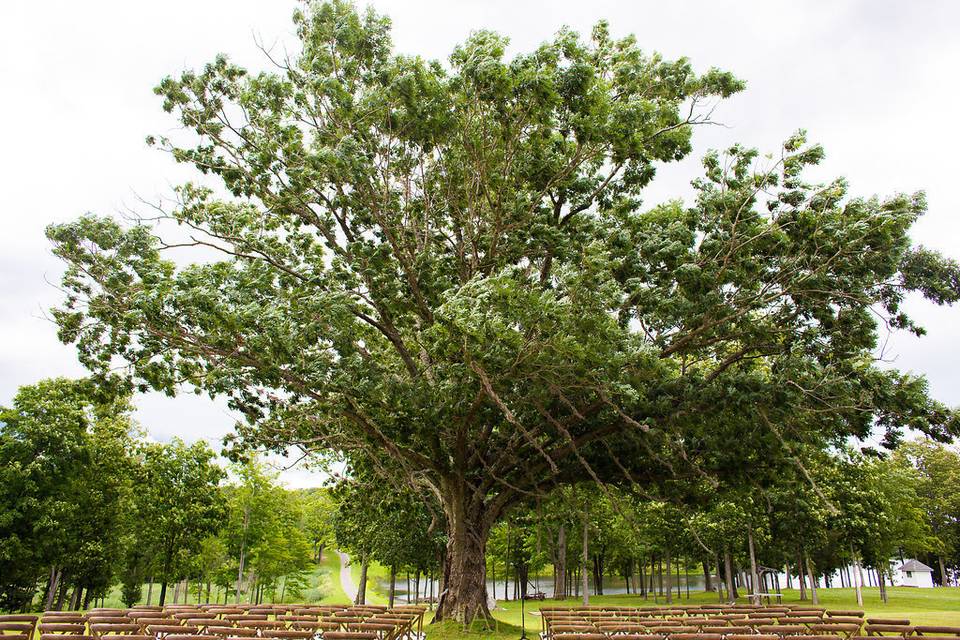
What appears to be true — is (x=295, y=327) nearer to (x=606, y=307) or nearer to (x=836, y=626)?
(x=606, y=307)

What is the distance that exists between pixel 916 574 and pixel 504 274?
76.6 m

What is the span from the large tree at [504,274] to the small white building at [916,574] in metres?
63.9

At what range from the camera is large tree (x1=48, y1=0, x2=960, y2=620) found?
10859mm

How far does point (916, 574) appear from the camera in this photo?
62.7m

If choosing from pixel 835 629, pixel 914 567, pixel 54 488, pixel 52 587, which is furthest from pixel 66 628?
pixel 914 567

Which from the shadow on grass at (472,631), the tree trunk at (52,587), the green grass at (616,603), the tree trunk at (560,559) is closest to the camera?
the shadow on grass at (472,631)

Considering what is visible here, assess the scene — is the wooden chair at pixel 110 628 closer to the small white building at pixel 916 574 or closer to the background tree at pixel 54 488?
the background tree at pixel 54 488

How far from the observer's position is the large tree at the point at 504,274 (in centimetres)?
1086

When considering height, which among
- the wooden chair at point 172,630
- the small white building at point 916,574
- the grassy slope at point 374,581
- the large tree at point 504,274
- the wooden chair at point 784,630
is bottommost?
the grassy slope at point 374,581

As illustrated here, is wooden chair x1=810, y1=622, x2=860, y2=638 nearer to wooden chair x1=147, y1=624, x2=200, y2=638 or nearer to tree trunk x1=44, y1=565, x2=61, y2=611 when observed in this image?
wooden chair x1=147, y1=624, x2=200, y2=638

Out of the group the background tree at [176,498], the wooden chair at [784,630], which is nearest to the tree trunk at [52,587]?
the background tree at [176,498]

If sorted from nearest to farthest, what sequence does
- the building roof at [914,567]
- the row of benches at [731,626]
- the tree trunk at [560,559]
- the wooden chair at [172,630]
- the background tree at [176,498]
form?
the row of benches at [731,626], the wooden chair at [172,630], the background tree at [176,498], the tree trunk at [560,559], the building roof at [914,567]

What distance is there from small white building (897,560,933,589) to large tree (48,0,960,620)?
2515 inches

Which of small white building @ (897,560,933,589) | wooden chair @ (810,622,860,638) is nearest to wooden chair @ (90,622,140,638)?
wooden chair @ (810,622,860,638)
